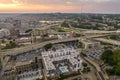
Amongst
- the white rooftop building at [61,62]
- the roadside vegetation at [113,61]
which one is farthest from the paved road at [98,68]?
the white rooftop building at [61,62]

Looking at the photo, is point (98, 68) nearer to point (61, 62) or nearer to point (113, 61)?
point (113, 61)

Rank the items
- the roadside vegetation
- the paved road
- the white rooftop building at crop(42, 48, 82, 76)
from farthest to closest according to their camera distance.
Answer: the white rooftop building at crop(42, 48, 82, 76) < the roadside vegetation < the paved road

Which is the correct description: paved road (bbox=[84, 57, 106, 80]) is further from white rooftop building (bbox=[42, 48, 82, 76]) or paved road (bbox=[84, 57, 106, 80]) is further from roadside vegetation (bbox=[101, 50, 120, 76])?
white rooftop building (bbox=[42, 48, 82, 76])

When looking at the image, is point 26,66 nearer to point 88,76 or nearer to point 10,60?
point 10,60

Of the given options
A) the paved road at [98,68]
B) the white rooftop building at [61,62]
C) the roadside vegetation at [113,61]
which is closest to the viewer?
the paved road at [98,68]

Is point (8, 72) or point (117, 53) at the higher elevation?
point (117, 53)

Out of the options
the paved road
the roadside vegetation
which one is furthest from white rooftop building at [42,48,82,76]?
the roadside vegetation

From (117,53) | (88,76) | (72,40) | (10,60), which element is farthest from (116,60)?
(72,40)

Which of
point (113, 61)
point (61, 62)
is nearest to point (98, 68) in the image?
point (113, 61)

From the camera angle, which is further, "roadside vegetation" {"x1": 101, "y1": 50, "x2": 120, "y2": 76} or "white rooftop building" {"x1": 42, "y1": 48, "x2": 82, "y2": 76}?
"white rooftop building" {"x1": 42, "y1": 48, "x2": 82, "y2": 76}

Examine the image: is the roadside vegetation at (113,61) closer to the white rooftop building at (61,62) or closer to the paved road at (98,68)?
the paved road at (98,68)

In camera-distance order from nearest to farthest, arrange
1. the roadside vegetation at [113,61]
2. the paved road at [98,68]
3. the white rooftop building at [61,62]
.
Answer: the paved road at [98,68] < the roadside vegetation at [113,61] < the white rooftop building at [61,62]
